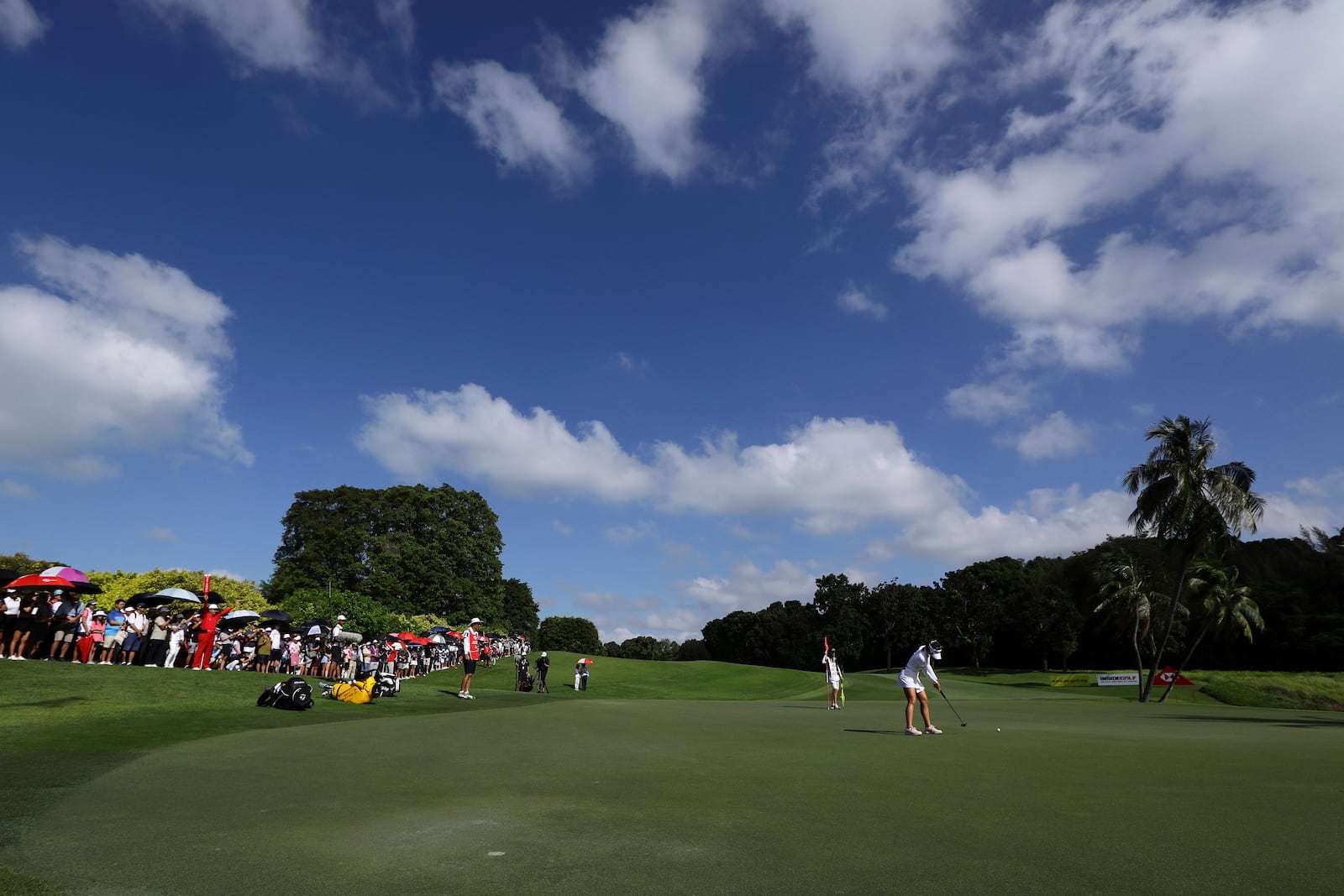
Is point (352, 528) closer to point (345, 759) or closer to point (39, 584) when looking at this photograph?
point (39, 584)

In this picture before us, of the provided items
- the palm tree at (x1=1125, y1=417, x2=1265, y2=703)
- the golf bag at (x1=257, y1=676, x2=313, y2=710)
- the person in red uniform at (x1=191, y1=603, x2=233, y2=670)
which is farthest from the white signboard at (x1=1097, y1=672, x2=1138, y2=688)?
the person in red uniform at (x1=191, y1=603, x2=233, y2=670)

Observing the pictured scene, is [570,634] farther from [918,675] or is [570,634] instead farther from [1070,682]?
[918,675]

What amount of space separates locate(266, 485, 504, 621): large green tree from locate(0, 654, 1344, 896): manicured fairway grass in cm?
5097

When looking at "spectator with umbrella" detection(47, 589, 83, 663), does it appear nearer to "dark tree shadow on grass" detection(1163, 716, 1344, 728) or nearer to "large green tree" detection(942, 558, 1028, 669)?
"dark tree shadow on grass" detection(1163, 716, 1344, 728)

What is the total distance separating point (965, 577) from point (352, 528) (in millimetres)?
65498

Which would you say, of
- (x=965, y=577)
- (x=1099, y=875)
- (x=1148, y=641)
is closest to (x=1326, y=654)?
(x=1148, y=641)

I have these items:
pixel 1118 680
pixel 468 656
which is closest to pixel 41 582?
pixel 468 656

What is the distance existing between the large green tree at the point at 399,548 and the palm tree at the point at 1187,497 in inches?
1998

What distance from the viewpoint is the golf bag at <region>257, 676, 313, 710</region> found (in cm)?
1958

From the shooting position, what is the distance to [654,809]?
7812 millimetres

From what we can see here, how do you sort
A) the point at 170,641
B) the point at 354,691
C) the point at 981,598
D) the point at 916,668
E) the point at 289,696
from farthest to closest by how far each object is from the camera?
1. the point at 981,598
2. the point at 170,641
3. the point at 354,691
4. the point at 289,696
5. the point at 916,668

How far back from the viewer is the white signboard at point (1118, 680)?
176 feet

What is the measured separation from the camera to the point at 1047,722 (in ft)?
75.4

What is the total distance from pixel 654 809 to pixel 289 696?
15.2 m
